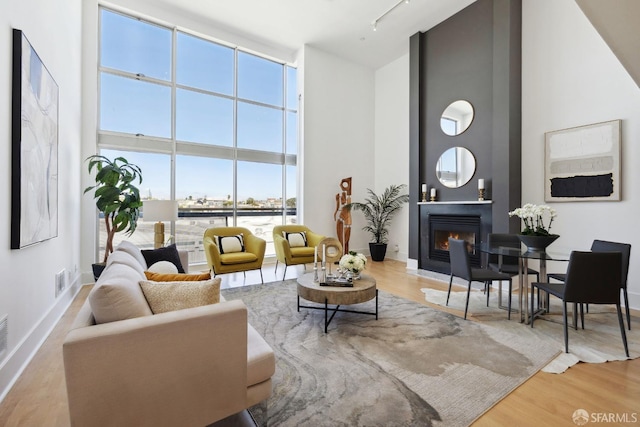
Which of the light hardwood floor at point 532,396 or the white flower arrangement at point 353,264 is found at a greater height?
the white flower arrangement at point 353,264

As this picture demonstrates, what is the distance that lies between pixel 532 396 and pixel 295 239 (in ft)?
12.5

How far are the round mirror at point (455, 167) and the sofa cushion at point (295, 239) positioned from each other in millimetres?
2722

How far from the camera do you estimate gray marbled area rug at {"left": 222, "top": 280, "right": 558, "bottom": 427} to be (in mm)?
1702

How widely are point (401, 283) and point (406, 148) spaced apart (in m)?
3.10

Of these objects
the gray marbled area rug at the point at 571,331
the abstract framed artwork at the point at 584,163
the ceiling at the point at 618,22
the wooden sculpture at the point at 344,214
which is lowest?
the gray marbled area rug at the point at 571,331

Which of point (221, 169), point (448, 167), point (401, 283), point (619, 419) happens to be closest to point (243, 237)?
point (221, 169)

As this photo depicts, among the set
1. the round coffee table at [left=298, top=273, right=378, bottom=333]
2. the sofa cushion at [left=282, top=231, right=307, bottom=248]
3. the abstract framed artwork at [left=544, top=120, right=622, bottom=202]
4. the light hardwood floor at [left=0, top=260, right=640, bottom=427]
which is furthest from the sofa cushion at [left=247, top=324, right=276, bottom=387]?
the abstract framed artwork at [left=544, top=120, right=622, bottom=202]

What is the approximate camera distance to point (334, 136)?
662 cm

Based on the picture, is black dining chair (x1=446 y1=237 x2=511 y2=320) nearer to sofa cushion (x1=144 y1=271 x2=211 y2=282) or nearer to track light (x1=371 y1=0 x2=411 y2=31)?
sofa cushion (x1=144 y1=271 x2=211 y2=282)

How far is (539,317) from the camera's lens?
3141 millimetres

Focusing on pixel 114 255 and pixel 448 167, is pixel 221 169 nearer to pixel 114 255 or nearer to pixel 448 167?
pixel 114 255

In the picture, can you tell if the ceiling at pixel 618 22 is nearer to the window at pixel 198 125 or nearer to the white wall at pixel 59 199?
the white wall at pixel 59 199

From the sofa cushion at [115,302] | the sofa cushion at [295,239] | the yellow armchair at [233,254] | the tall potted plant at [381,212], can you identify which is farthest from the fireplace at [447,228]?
the sofa cushion at [115,302]

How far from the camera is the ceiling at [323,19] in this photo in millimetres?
4908
